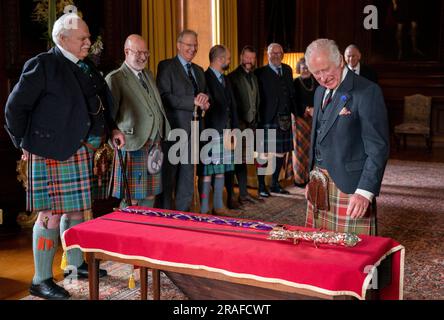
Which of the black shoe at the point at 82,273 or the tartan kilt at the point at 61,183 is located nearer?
the tartan kilt at the point at 61,183

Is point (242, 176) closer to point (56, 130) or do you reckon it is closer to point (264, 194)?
point (264, 194)

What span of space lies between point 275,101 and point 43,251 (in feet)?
11.4

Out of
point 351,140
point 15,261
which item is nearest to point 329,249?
point 351,140

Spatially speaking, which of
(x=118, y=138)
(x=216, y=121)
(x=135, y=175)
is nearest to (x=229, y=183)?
(x=216, y=121)

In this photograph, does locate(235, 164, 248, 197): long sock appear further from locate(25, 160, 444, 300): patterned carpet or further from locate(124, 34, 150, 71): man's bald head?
locate(124, 34, 150, 71): man's bald head

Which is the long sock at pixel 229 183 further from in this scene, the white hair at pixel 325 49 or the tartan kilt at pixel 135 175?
the white hair at pixel 325 49

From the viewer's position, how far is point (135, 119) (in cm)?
384

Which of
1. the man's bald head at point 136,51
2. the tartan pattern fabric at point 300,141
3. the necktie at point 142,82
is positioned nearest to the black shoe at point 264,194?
the tartan pattern fabric at point 300,141

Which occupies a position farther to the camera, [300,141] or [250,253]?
[300,141]

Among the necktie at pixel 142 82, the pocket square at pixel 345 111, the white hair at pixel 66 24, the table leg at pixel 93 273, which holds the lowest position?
the table leg at pixel 93 273

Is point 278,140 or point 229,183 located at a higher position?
point 278,140

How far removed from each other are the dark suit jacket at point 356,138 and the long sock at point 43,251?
1.72 metres

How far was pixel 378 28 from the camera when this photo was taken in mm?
10516

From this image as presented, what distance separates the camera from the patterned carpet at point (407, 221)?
338 cm
